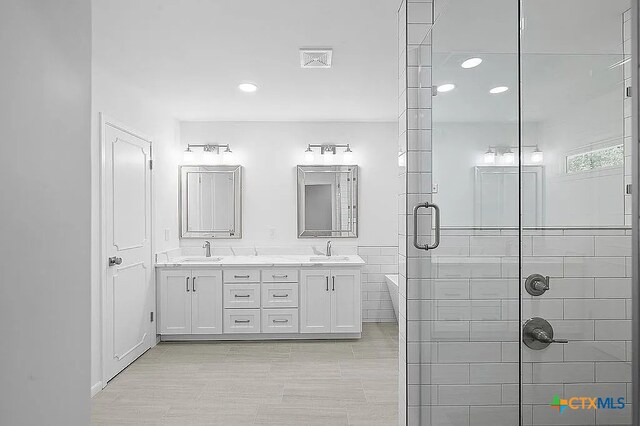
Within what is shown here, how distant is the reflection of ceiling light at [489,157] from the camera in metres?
1.48

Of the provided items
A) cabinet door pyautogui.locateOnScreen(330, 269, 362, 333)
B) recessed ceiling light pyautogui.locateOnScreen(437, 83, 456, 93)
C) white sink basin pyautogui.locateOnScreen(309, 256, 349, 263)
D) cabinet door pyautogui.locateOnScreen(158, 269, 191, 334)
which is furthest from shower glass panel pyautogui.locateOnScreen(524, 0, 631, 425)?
cabinet door pyautogui.locateOnScreen(158, 269, 191, 334)

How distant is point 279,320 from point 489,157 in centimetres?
372

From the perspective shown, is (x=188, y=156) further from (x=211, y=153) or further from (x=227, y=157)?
(x=227, y=157)

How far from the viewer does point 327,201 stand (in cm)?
555

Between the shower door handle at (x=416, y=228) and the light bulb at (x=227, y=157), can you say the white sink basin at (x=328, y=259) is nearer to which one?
the light bulb at (x=227, y=157)

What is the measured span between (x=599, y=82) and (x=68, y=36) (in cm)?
140

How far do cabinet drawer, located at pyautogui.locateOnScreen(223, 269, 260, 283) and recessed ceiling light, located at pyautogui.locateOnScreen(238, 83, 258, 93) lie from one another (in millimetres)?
1824

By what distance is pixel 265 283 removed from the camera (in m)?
4.82

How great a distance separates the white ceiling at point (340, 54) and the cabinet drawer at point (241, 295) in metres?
1.88

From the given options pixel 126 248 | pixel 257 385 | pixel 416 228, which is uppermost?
pixel 416 228

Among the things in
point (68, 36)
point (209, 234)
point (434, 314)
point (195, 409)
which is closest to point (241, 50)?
point (68, 36)

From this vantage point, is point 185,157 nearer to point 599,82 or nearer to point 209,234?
point 209,234

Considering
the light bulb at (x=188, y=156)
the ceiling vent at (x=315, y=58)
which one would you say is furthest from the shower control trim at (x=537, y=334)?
the light bulb at (x=188, y=156)

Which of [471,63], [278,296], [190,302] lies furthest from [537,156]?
[190,302]
